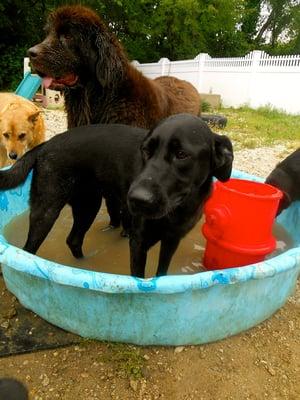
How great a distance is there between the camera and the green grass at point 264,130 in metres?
7.85

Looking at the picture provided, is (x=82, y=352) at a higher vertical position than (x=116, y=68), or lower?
lower

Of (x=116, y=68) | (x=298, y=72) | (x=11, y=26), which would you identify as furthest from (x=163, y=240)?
(x=11, y=26)

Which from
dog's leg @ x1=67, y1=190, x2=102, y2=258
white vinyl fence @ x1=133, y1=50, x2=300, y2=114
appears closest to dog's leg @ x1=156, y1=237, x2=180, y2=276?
dog's leg @ x1=67, y1=190, x2=102, y2=258

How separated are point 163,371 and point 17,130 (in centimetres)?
334

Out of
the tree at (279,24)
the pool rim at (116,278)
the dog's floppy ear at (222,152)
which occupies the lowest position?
the pool rim at (116,278)

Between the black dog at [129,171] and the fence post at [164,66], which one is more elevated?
the black dog at [129,171]

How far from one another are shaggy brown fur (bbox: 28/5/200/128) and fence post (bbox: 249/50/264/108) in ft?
40.9

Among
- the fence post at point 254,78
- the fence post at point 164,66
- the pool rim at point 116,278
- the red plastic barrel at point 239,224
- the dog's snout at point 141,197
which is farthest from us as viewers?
the fence post at point 164,66

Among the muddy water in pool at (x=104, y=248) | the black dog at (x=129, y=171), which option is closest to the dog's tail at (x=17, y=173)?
the black dog at (x=129, y=171)

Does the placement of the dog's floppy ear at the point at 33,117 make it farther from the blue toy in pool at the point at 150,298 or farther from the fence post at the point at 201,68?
the fence post at the point at 201,68

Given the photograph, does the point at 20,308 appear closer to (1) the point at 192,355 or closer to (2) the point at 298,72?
(1) the point at 192,355

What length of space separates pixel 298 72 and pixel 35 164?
42.1 feet

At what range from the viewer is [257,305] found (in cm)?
241

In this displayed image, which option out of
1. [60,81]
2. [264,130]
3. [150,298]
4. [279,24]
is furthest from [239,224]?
[279,24]
